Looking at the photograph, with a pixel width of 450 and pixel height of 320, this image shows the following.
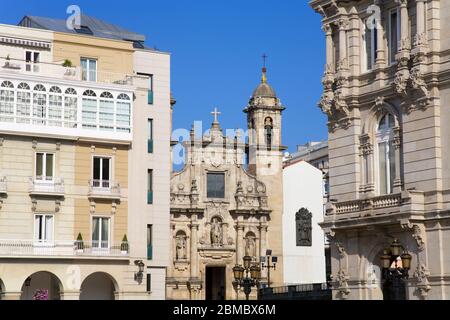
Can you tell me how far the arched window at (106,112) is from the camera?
46.6 m

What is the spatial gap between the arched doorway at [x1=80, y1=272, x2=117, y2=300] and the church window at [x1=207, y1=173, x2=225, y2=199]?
3099cm

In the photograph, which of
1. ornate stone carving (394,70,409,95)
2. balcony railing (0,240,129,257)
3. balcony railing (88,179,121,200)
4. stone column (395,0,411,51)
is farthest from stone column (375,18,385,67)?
balcony railing (0,240,129,257)

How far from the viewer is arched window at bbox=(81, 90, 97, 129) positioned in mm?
46125

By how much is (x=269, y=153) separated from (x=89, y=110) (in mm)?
34046

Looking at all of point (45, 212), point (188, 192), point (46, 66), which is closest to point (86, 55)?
point (46, 66)

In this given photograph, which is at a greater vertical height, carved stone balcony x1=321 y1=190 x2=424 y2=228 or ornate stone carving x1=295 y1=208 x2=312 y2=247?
ornate stone carving x1=295 y1=208 x2=312 y2=247

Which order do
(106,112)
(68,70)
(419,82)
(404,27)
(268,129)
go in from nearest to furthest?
(419,82)
(404,27)
(68,70)
(106,112)
(268,129)

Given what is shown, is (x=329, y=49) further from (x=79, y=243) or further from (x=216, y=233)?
(x=216, y=233)

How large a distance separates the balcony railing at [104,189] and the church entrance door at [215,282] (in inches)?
1264

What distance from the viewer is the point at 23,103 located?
146 ft

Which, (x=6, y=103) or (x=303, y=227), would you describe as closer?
(x=6, y=103)

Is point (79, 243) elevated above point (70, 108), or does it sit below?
below

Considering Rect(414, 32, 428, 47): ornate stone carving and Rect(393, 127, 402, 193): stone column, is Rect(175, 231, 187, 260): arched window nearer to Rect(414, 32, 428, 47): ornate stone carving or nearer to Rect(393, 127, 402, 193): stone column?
Rect(393, 127, 402, 193): stone column

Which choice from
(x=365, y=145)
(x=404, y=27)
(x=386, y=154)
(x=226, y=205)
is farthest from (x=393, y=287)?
(x=226, y=205)
